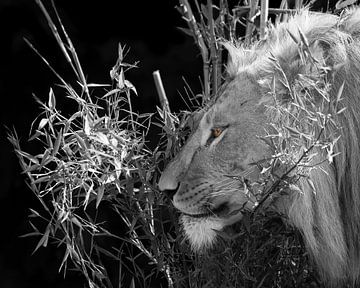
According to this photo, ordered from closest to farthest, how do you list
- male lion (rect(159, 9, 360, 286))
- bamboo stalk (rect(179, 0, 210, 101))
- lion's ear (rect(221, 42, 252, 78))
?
male lion (rect(159, 9, 360, 286)) < lion's ear (rect(221, 42, 252, 78)) < bamboo stalk (rect(179, 0, 210, 101))

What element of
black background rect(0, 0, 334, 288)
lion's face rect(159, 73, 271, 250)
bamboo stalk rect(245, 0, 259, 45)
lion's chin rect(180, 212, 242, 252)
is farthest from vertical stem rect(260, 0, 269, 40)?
black background rect(0, 0, 334, 288)

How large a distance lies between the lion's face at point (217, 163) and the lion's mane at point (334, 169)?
0.08 meters

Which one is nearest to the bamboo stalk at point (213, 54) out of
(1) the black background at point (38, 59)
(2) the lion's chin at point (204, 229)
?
(2) the lion's chin at point (204, 229)

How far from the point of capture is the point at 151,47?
157 inches

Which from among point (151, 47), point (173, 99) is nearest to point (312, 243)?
point (173, 99)

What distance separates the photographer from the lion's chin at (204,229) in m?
2.27

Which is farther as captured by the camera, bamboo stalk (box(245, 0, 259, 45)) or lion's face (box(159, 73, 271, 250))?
bamboo stalk (box(245, 0, 259, 45))

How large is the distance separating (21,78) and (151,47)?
1.77 ft

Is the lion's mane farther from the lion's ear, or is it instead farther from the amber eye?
the amber eye

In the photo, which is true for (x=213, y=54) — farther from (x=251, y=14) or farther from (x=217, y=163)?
(x=217, y=163)

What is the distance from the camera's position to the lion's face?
7.36ft

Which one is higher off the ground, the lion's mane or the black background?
the lion's mane

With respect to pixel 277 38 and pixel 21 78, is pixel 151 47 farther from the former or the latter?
pixel 277 38

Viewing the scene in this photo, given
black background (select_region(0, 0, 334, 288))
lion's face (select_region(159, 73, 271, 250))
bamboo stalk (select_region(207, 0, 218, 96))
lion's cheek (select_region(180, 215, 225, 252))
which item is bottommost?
black background (select_region(0, 0, 334, 288))
